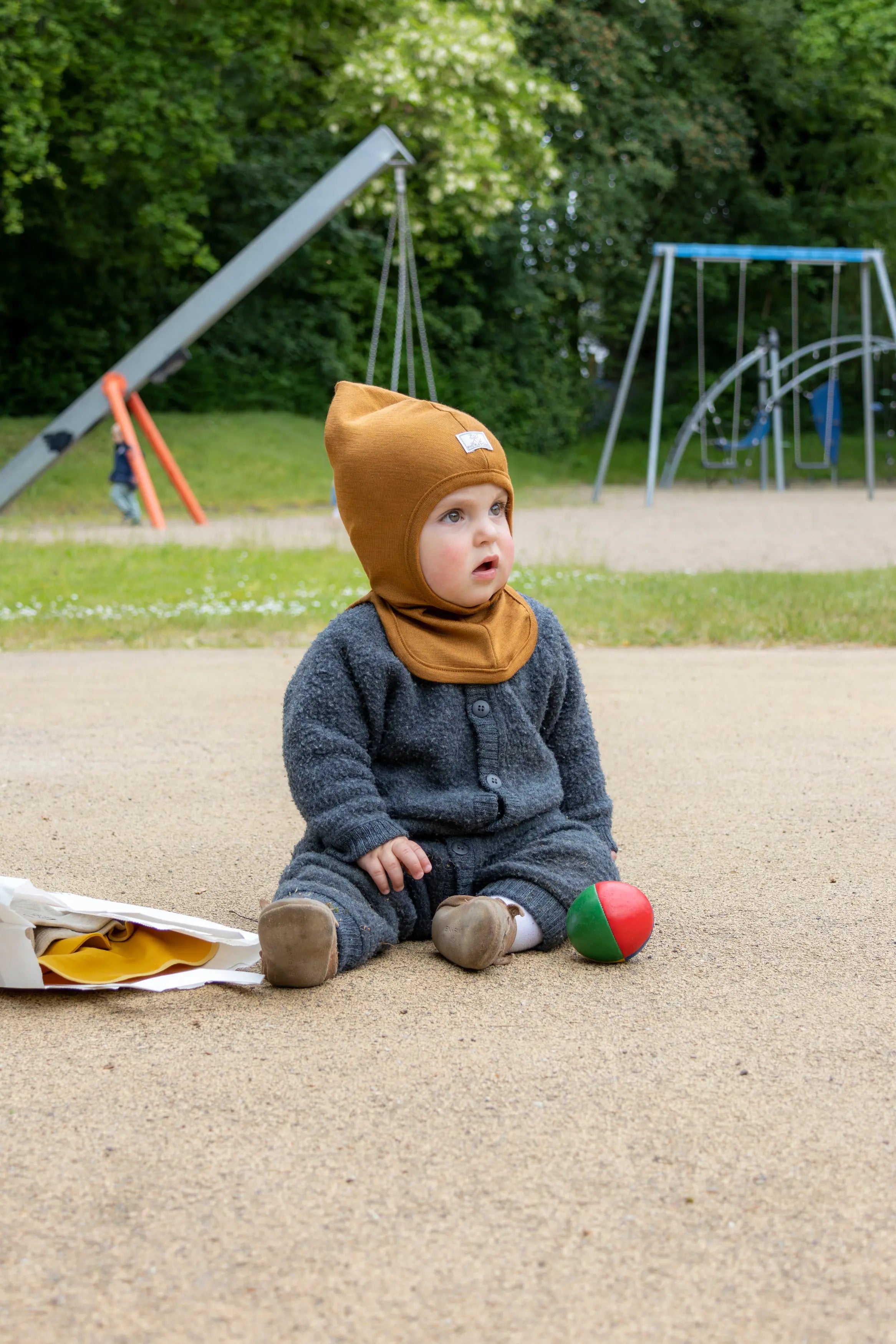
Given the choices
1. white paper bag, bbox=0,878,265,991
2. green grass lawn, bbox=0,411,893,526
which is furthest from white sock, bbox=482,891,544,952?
green grass lawn, bbox=0,411,893,526

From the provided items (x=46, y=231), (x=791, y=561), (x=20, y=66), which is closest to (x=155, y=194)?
(x=46, y=231)

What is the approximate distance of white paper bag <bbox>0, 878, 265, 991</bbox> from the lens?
92.8 inches

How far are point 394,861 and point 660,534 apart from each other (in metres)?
11.2

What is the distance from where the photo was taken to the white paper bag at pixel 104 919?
2357mm

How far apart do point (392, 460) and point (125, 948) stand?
3.20 feet

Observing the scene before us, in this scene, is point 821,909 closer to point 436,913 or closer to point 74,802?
point 436,913

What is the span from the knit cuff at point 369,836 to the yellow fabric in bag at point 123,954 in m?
0.28

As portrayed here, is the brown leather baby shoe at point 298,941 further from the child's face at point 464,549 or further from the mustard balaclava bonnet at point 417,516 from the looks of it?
the child's face at point 464,549

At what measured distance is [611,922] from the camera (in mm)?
2494

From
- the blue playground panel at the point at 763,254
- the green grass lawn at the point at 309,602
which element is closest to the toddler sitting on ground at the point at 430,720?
the green grass lawn at the point at 309,602

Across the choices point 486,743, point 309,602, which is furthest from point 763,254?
point 486,743

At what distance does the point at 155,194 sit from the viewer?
20.0 meters

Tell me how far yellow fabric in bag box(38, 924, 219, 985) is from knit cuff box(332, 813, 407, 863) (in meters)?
0.28

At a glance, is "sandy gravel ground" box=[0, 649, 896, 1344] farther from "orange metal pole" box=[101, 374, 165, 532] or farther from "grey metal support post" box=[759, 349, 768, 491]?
"grey metal support post" box=[759, 349, 768, 491]
